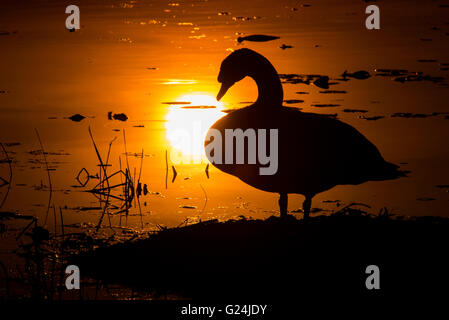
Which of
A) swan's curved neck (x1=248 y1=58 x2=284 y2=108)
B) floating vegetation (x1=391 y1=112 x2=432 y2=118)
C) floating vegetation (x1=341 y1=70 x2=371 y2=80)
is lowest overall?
floating vegetation (x1=391 y1=112 x2=432 y2=118)

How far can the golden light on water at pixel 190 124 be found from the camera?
11.5m

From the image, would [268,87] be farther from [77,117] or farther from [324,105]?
[77,117]

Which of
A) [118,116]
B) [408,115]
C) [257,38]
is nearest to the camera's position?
[408,115]

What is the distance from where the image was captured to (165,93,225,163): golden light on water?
1148 centimetres

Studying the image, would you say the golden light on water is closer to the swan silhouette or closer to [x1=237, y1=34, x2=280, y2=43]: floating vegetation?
the swan silhouette

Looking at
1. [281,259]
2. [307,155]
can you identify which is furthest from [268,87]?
[281,259]

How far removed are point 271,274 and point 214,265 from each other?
491 millimetres

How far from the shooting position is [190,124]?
40.3 ft

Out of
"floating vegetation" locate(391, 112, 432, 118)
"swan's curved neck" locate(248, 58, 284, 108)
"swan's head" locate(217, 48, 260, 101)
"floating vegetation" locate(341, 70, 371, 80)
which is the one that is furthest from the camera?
"floating vegetation" locate(341, 70, 371, 80)

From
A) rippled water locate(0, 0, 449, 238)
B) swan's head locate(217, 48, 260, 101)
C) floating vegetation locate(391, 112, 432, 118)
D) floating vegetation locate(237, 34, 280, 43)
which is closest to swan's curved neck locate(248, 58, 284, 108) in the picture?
swan's head locate(217, 48, 260, 101)

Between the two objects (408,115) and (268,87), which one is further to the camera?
(408,115)

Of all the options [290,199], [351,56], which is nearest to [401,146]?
[290,199]

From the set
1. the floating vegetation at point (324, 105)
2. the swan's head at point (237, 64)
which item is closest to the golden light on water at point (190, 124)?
the floating vegetation at point (324, 105)

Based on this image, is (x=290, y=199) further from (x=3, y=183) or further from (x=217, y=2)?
(x=217, y=2)
